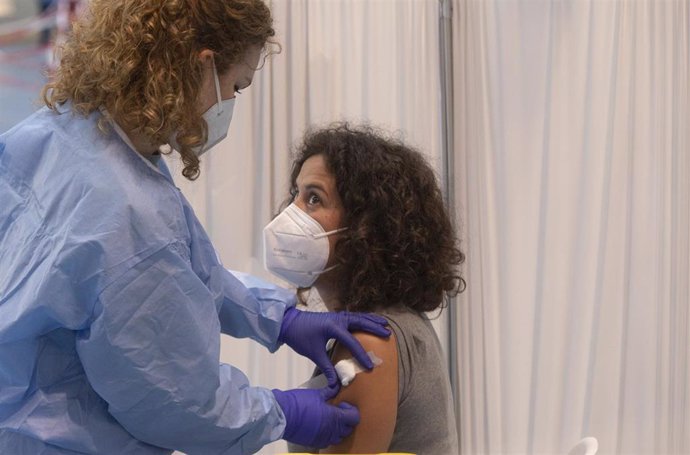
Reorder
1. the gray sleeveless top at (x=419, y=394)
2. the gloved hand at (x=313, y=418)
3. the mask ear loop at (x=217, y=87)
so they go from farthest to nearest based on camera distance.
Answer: the gray sleeveless top at (x=419, y=394)
the gloved hand at (x=313, y=418)
the mask ear loop at (x=217, y=87)

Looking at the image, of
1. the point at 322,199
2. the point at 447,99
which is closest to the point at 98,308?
the point at 322,199

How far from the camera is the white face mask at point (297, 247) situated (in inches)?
67.5

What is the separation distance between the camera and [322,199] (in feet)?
5.69

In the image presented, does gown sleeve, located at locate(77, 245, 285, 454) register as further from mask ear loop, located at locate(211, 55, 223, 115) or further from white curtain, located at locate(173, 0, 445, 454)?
white curtain, located at locate(173, 0, 445, 454)

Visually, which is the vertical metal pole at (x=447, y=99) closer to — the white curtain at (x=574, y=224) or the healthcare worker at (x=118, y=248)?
the white curtain at (x=574, y=224)

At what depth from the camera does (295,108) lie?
2.86m

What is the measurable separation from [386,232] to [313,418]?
401mm

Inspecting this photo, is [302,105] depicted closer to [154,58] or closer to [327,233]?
[327,233]

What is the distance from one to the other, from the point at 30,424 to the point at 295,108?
5.85 feet

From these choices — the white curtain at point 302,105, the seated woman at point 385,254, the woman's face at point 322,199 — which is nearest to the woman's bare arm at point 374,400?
the seated woman at point 385,254

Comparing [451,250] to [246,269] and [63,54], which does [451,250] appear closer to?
[63,54]

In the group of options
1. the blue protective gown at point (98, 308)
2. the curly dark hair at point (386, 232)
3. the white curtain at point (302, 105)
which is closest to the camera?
the blue protective gown at point (98, 308)

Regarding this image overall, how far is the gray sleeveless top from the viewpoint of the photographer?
1.58m

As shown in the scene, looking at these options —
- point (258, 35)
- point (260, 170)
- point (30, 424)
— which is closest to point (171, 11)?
point (258, 35)
